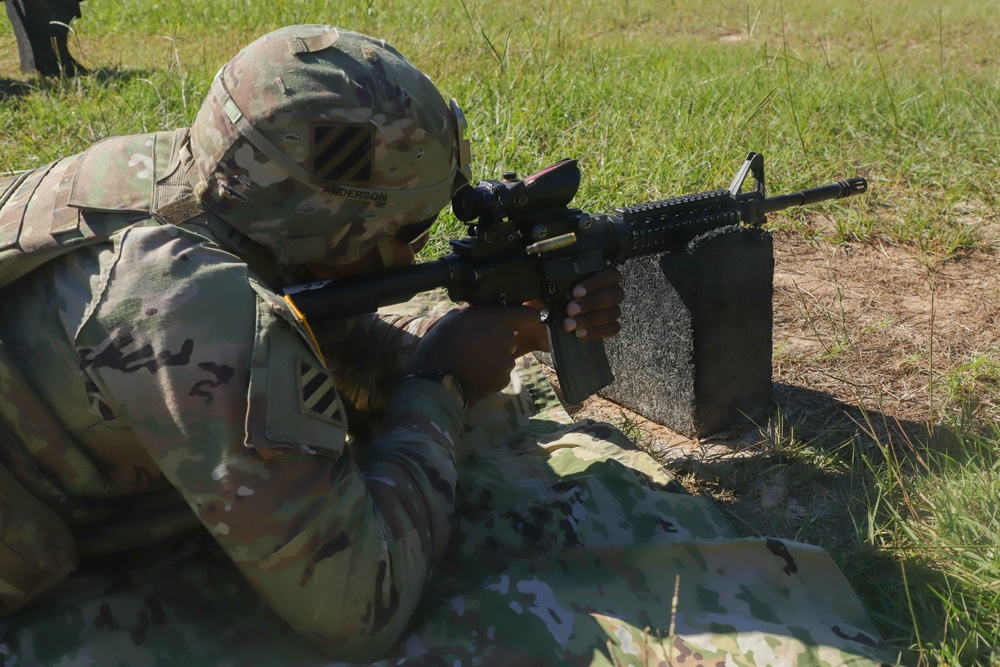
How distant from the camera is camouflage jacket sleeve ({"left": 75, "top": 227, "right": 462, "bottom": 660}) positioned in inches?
66.0

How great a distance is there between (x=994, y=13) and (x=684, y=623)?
1086cm

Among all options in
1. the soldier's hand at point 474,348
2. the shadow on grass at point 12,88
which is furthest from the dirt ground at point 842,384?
the shadow on grass at point 12,88

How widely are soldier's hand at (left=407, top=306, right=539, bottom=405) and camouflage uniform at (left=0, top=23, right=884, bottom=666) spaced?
0.13 m

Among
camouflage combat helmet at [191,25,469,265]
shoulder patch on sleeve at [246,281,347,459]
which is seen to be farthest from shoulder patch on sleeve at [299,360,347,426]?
camouflage combat helmet at [191,25,469,265]

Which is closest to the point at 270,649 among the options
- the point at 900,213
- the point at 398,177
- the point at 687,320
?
the point at 398,177

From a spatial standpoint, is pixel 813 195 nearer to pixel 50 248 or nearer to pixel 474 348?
pixel 474 348

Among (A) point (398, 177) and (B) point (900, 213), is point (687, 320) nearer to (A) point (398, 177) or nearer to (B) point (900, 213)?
(A) point (398, 177)

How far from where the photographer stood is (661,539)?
2.54m

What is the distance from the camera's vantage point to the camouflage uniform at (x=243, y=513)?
67.0 inches

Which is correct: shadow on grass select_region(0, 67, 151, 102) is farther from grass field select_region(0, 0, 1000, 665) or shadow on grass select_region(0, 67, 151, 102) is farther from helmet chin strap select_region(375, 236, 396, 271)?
helmet chin strap select_region(375, 236, 396, 271)

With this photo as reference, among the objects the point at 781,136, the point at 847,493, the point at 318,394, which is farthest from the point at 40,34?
the point at 847,493

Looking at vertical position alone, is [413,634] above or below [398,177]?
below

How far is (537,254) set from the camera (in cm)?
272

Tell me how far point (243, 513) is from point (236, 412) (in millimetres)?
184
